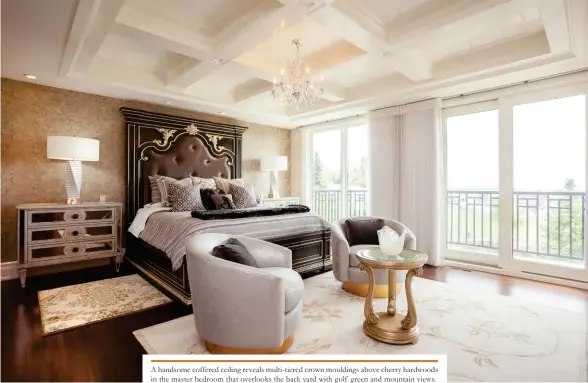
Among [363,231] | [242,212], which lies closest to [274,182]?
[242,212]

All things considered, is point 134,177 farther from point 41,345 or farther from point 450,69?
point 450,69

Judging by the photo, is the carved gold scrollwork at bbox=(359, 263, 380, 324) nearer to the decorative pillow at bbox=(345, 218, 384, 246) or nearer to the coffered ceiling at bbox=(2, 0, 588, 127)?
the decorative pillow at bbox=(345, 218, 384, 246)

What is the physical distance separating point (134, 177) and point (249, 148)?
2.10 metres

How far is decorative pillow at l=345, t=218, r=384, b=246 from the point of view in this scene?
3264 millimetres

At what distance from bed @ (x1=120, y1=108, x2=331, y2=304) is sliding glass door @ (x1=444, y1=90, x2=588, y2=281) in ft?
7.39

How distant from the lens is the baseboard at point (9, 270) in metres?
3.32

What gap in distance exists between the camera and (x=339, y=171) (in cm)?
560

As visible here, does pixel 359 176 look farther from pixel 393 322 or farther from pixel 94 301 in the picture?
pixel 94 301

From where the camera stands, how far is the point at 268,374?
1.23m

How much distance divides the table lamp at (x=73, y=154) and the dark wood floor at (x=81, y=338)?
106 centimetres

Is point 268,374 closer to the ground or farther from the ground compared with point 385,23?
closer to the ground

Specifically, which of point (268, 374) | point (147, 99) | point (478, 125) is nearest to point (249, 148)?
point (147, 99)

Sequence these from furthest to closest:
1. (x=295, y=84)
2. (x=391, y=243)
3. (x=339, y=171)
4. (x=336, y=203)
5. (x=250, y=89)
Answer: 1. (x=336, y=203)
2. (x=339, y=171)
3. (x=250, y=89)
4. (x=295, y=84)
5. (x=391, y=243)

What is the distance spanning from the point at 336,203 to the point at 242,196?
2.24 metres
